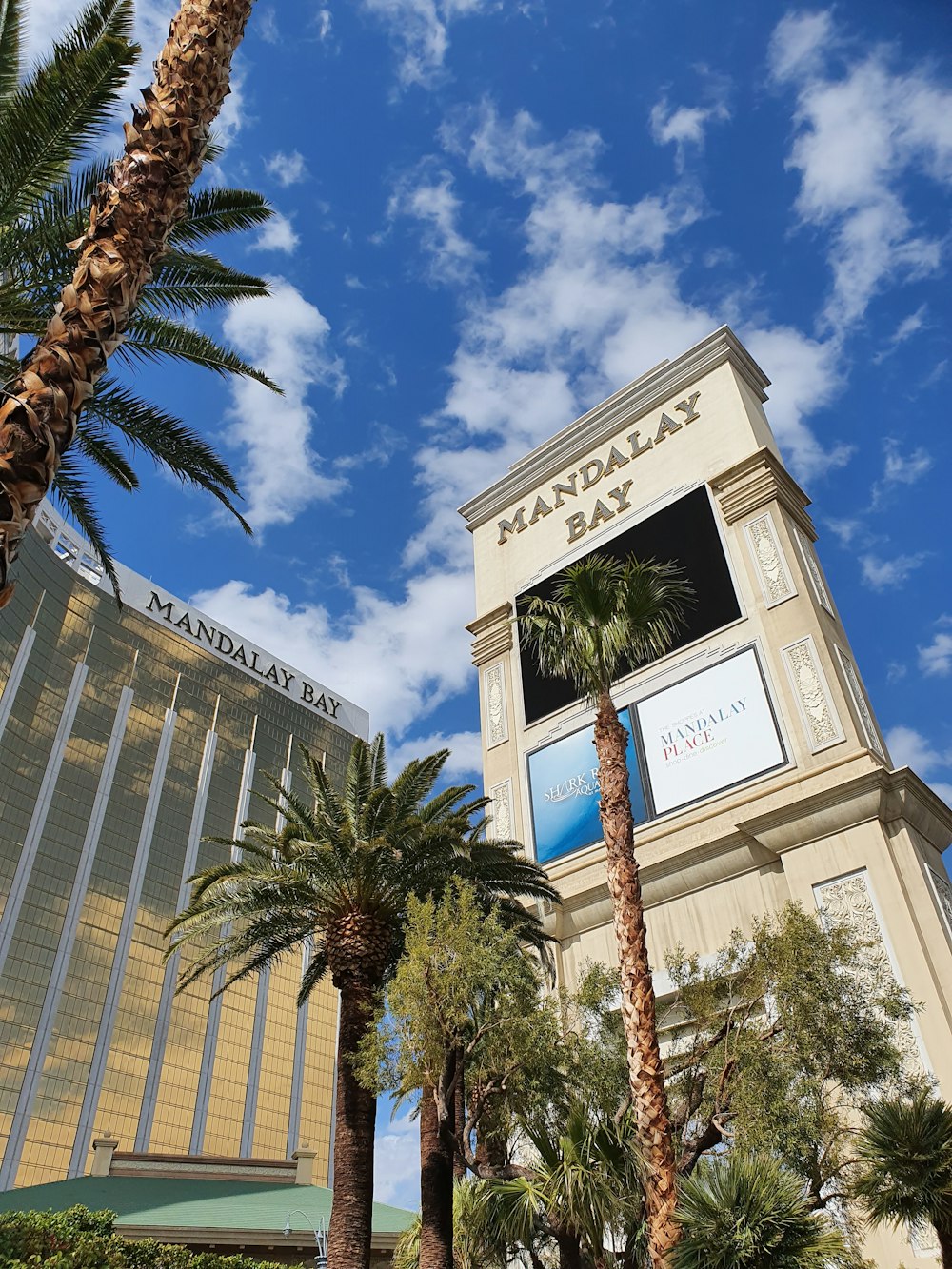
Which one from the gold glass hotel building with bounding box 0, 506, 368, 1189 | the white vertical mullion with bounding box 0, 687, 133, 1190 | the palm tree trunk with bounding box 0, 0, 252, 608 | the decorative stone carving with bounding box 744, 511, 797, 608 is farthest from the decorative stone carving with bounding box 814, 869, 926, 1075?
the gold glass hotel building with bounding box 0, 506, 368, 1189

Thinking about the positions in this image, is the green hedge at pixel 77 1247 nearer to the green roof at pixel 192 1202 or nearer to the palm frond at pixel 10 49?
the green roof at pixel 192 1202

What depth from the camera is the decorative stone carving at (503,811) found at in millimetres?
29328

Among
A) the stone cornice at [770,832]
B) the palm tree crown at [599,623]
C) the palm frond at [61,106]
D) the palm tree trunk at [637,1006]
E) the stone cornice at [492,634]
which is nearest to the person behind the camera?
the palm frond at [61,106]

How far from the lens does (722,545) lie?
2805 cm

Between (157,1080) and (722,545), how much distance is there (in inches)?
3106

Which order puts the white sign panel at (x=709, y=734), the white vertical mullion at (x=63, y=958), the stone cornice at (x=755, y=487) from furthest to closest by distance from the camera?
the white vertical mullion at (x=63, y=958) → the stone cornice at (x=755, y=487) → the white sign panel at (x=709, y=734)

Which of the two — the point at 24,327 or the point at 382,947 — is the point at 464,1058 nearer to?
the point at 382,947

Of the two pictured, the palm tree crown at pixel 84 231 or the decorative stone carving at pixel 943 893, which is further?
the decorative stone carving at pixel 943 893

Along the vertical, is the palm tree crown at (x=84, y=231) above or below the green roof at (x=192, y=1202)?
above

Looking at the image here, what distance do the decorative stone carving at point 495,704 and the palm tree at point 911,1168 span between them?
19.1m

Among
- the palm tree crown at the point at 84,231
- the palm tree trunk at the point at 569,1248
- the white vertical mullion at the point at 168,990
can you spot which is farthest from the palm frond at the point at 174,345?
the white vertical mullion at the point at 168,990

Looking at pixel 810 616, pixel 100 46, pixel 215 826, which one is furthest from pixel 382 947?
pixel 215 826

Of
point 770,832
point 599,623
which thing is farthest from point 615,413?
point 599,623

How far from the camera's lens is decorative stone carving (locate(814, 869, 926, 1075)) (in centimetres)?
1814
